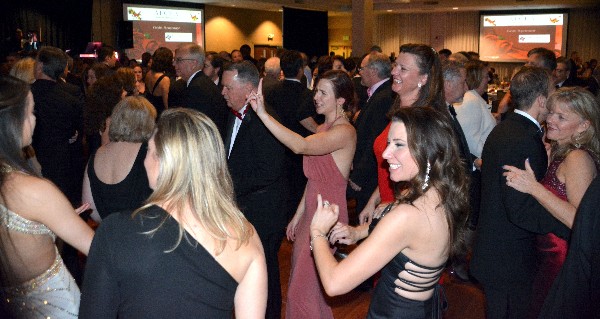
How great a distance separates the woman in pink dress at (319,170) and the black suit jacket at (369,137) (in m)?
0.62

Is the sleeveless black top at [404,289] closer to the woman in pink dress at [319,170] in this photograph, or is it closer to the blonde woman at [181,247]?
the blonde woman at [181,247]

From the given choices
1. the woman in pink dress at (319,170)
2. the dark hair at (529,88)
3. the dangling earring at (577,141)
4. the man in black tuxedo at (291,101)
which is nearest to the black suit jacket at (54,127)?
the man in black tuxedo at (291,101)

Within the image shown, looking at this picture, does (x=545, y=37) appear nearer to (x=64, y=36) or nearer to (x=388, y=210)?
(x=64, y=36)

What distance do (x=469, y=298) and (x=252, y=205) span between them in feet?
6.31

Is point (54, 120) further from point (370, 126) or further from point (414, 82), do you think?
point (414, 82)

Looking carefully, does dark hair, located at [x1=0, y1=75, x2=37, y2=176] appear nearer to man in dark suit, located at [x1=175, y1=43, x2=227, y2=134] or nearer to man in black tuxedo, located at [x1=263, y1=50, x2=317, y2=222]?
man in dark suit, located at [x1=175, y1=43, x2=227, y2=134]

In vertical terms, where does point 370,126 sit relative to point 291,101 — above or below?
below

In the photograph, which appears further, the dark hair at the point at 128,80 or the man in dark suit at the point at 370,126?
the dark hair at the point at 128,80

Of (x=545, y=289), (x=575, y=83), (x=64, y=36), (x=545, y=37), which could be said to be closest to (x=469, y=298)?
(x=545, y=289)

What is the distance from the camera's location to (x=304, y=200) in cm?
353

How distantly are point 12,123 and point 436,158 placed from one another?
4.42 ft

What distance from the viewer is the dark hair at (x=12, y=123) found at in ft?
6.00

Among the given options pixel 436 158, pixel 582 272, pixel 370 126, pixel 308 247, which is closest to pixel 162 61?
pixel 370 126

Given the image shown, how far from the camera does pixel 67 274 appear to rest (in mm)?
2102
